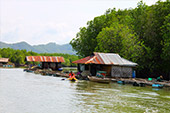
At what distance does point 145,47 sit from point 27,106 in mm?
30517

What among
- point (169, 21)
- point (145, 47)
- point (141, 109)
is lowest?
point (141, 109)

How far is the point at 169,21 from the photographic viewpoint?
36.1 m

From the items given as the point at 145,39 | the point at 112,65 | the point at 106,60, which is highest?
the point at 145,39

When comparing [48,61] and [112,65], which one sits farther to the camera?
[48,61]

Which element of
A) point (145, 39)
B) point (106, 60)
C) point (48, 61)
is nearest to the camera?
point (106, 60)

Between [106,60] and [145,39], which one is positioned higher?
Answer: [145,39]

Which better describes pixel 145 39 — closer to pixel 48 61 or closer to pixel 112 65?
pixel 112 65

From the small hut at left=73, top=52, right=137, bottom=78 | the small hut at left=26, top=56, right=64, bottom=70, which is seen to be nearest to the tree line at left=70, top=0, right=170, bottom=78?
the small hut at left=73, top=52, right=137, bottom=78

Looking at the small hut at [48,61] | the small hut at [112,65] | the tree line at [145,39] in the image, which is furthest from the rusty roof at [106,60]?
the small hut at [48,61]

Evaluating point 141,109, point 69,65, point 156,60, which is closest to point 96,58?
point 156,60

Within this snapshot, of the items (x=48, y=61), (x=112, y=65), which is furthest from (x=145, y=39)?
(x=48, y=61)

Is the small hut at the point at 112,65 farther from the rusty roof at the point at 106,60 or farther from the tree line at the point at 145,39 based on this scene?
the tree line at the point at 145,39

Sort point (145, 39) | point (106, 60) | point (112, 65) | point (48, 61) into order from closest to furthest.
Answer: point (106, 60) < point (112, 65) < point (145, 39) < point (48, 61)

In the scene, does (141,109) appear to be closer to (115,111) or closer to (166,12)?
(115,111)
